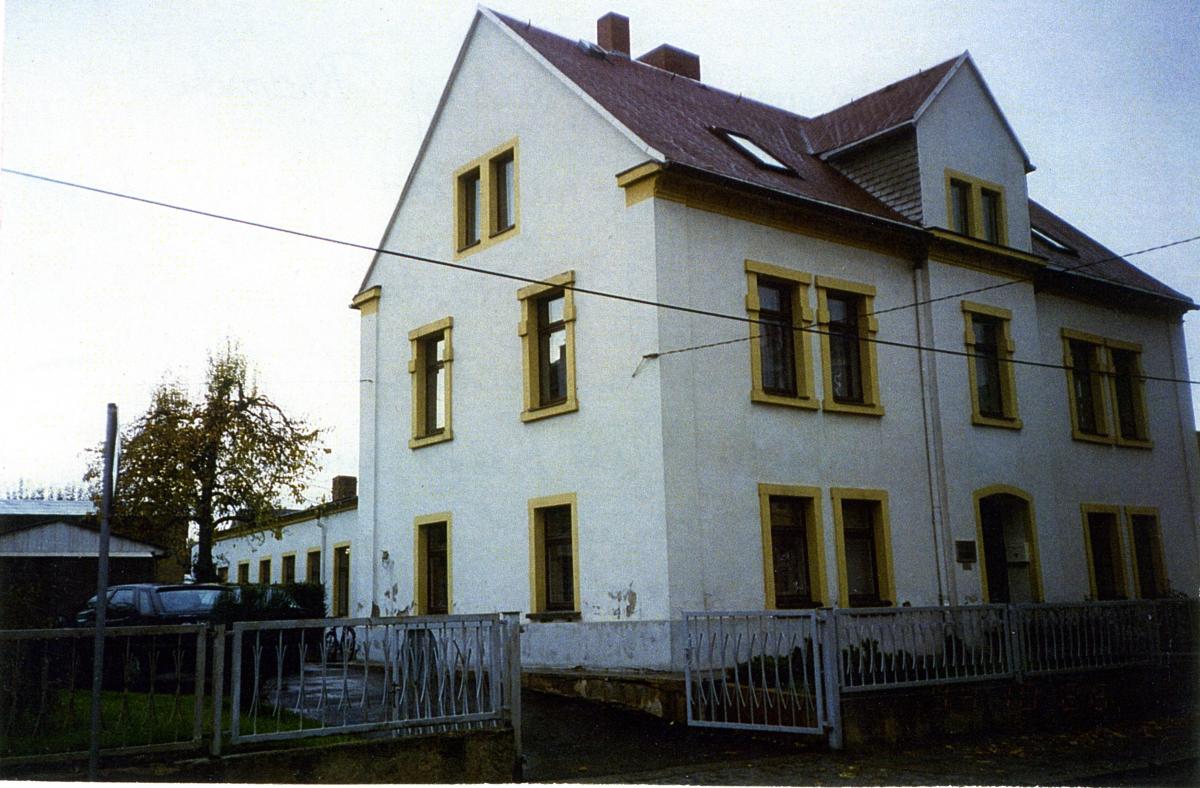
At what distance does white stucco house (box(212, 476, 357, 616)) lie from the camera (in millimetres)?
33875

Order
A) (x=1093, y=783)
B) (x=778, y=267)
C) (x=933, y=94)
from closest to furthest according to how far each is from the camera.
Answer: (x=1093, y=783)
(x=778, y=267)
(x=933, y=94)

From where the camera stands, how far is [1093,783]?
10.6 m

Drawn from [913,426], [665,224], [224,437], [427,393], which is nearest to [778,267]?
[665,224]

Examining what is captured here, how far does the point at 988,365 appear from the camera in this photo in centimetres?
2047

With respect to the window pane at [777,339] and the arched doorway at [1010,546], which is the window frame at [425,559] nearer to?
the window pane at [777,339]

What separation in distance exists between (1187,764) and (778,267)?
8.71 metres

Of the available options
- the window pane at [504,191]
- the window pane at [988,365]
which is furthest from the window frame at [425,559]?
the window pane at [988,365]

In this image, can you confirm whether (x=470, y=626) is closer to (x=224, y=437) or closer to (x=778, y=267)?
(x=778, y=267)

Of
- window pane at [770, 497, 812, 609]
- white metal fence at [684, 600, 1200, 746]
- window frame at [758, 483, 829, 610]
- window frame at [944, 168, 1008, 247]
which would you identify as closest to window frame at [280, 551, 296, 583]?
window pane at [770, 497, 812, 609]

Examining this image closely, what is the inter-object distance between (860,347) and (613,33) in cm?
902

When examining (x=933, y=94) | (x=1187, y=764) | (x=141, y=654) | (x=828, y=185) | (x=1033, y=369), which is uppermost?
(x=933, y=94)

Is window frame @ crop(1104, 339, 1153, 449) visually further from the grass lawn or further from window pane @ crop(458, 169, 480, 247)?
the grass lawn

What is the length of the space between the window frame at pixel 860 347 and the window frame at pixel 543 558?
4.19 m

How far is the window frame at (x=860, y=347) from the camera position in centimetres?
1775
